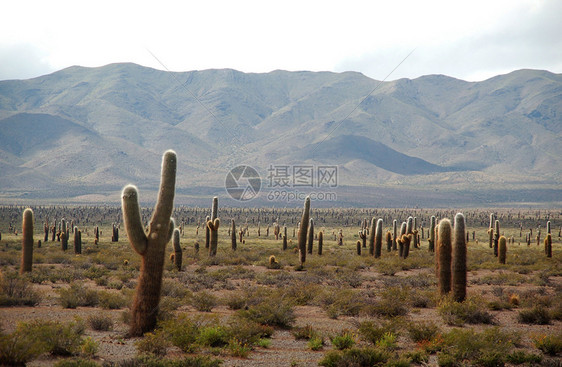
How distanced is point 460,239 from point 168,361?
1090 cm

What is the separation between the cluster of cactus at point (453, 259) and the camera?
16203mm

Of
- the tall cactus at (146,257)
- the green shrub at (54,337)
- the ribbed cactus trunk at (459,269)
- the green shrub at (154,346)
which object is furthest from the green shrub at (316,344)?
the ribbed cactus trunk at (459,269)

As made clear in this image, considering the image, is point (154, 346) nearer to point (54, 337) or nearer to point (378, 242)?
point (54, 337)

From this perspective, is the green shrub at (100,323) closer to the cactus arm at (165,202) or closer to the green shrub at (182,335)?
the green shrub at (182,335)

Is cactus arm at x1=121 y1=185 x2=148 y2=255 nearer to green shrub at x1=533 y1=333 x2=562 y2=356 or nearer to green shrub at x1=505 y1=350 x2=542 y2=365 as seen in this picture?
green shrub at x1=505 y1=350 x2=542 y2=365

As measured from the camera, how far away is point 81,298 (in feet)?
52.6

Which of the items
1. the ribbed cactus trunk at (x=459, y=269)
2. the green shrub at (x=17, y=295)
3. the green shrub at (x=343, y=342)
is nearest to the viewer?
the green shrub at (x=343, y=342)

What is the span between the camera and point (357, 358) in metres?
10.0

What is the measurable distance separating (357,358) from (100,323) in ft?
22.6

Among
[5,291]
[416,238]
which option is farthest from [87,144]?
[5,291]

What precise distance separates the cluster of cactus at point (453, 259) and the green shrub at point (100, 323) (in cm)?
1083

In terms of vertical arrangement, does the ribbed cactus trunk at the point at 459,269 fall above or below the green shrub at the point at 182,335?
above

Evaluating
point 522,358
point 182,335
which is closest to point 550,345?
point 522,358

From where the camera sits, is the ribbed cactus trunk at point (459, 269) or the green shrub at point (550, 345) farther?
the ribbed cactus trunk at point (459, 269)
